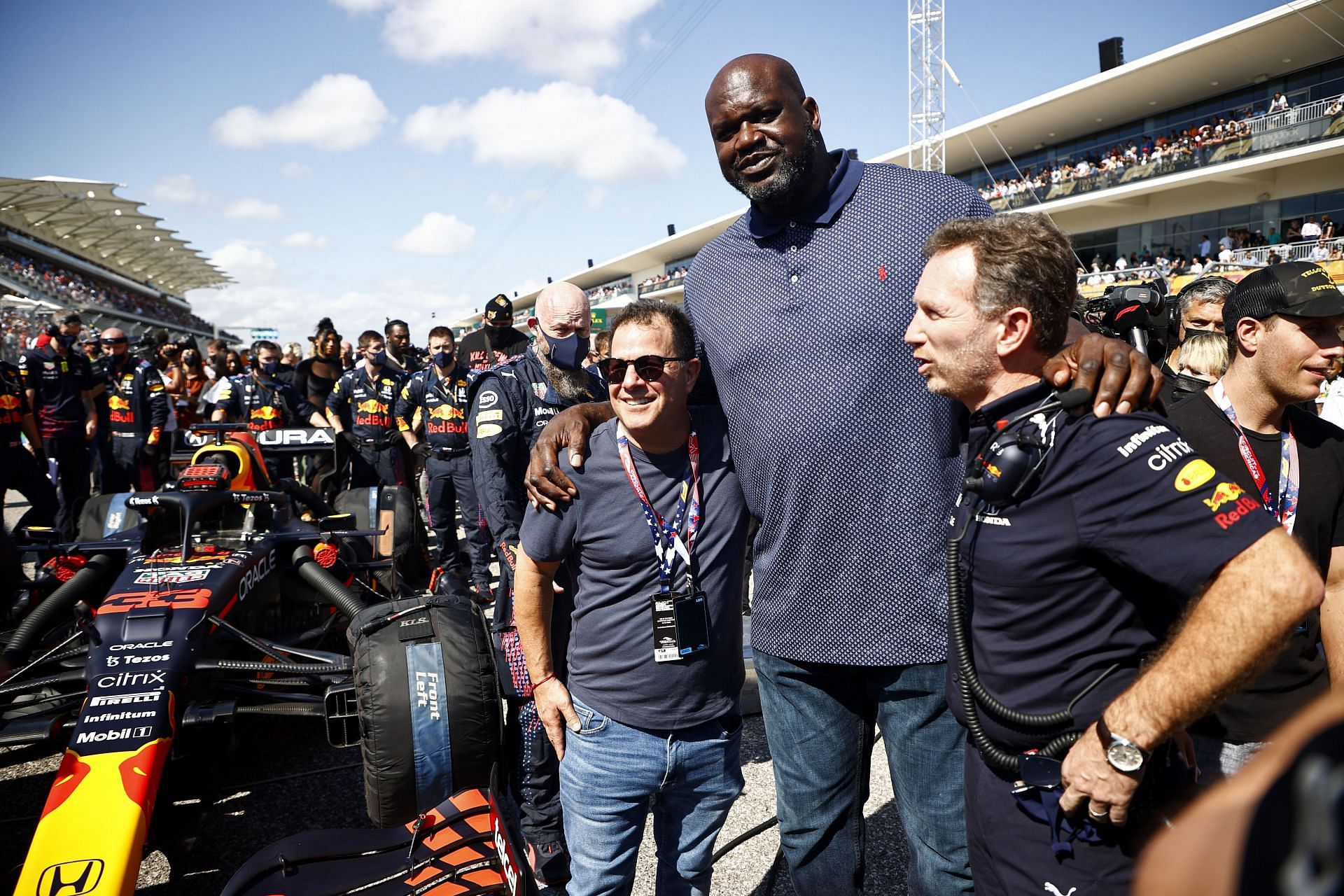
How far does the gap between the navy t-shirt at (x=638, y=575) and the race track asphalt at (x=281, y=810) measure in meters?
1.24

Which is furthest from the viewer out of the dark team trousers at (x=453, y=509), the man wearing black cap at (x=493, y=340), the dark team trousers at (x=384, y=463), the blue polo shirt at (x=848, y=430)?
the dark team trousers at (x=384, y=463)

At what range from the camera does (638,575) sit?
6.43 ft

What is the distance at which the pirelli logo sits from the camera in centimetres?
230

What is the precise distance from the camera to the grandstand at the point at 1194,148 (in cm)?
2198

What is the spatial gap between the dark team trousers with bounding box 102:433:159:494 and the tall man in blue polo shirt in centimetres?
913

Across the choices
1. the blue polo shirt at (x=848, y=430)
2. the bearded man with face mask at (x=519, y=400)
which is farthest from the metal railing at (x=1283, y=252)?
the blue polo shirt at (x=848, y=430)

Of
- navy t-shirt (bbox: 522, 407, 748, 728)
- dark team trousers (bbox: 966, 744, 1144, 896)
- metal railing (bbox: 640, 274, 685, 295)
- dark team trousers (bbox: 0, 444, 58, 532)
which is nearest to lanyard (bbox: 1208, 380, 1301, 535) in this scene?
dark team trousers (bbox: 966, 744, 1144, 896)

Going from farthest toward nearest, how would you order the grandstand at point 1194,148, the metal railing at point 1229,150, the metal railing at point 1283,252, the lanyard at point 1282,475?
the grandstand at point 1194,148 → the metal railing at point 1229,150 → the metal railing at point 1283,252 → the lanyard at point 1282,475

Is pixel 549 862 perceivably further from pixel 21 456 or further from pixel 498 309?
pixel 21 456

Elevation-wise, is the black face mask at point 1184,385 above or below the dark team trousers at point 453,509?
above

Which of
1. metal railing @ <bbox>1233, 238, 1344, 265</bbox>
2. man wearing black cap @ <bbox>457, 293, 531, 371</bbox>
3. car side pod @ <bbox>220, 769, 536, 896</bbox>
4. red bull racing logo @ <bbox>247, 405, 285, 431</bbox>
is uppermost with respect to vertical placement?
metal railing @ <bbox>1233, 238, 1344, 265</bbox>

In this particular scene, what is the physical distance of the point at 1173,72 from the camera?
2619 cm

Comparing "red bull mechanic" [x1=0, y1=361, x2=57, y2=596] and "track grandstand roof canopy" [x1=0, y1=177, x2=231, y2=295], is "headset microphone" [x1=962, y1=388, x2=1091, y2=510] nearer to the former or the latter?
"red bull mechanic" [x1=0, y1=361, x2=57, y2=596]

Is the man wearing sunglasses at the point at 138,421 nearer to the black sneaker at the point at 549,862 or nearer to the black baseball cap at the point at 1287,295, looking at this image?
the black sneaker at the point at 549,862
